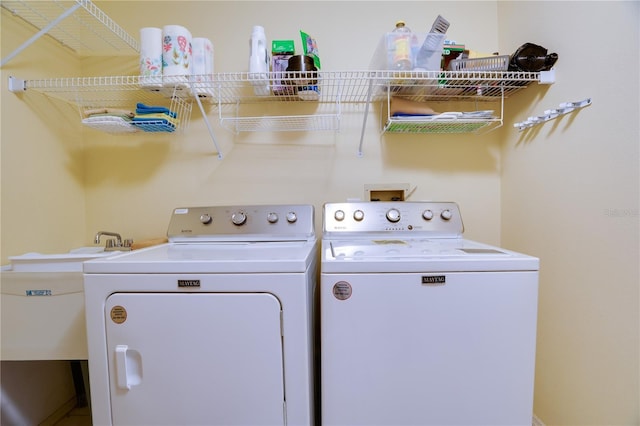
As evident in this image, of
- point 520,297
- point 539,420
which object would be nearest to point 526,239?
point 520,297

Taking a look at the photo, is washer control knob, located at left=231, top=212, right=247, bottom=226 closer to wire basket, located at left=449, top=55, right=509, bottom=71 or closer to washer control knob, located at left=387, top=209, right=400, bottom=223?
washer control knob, located at left=387, top=209, right=400, bottom=223

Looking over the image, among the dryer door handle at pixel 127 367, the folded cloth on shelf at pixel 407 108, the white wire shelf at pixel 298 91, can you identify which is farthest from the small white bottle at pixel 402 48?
the dryer door handle at pixel 127 367

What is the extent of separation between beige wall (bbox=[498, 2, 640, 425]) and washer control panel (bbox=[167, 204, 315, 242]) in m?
1.10

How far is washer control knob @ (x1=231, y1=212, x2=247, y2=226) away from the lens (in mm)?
1394

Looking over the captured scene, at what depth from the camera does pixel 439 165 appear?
5.74ft

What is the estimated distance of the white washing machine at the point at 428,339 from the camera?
2.98 ft

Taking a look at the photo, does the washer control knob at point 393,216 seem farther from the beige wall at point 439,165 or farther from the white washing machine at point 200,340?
the white washing machine at point 200,340

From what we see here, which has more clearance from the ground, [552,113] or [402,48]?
[402,48]

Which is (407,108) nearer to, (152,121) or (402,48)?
(402,48)

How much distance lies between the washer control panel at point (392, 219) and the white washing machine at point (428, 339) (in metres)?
0.44

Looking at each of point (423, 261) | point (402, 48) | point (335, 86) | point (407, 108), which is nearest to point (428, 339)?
point (423, 261)

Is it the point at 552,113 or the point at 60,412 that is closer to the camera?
the point at 552,113

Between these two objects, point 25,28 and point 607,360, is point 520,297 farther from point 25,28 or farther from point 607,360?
point 25,28

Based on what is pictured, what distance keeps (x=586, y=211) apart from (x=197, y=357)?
1512mm
